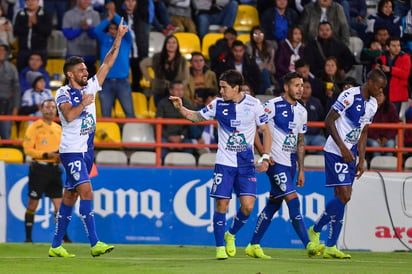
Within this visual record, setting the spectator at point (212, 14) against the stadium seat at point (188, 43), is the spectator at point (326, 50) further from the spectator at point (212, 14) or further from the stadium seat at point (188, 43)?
the stadium seat at point (188, 43)

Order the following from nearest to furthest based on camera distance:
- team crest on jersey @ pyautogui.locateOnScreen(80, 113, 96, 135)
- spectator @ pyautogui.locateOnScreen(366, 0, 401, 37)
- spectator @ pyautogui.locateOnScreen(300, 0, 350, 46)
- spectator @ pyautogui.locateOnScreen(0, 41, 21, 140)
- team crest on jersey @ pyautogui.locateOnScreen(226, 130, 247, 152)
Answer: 1. team crest on jersey @ pyautogui.locateOnScreen(80, 113, 96, 135)
2. team crest on jersey @ pyautogui.locateOnScreen(226, 130, 247, 152)
3. spectator @ pyautogui.locateOnScreen(0, 41, 21, 140)
4. spectator @ pyautogui.locateOnScreen(300, 0, 350, 46)
5. spectator @ pyautogui.locateOnScreen(366, 0, 401, 37)

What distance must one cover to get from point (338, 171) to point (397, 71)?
18.9 feet

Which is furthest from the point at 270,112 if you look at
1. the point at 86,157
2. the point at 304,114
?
the point at 86,157

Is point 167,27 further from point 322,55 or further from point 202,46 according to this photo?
point 322,55

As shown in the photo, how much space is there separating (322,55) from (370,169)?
2.93m

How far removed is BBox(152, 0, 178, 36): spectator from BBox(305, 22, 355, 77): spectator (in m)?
2.85

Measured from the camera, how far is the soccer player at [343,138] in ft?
46.3

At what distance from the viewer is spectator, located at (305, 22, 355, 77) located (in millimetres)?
20172

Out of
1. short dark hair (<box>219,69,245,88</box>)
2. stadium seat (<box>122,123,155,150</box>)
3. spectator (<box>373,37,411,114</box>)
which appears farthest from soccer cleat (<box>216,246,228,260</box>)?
spectator (<box>373,37,411,114</box>)

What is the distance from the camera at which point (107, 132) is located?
18.9 metres

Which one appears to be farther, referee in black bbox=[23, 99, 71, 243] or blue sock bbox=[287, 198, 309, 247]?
referee in black bbox=[23, 99, 71, 243]

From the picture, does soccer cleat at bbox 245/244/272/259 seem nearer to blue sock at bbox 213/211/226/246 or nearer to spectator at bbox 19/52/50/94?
blue sock at bbox 213/211/226/246

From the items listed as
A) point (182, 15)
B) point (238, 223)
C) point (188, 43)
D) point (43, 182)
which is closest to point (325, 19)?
point (188, 43)

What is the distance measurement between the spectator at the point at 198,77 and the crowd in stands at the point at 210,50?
0.06 ft
